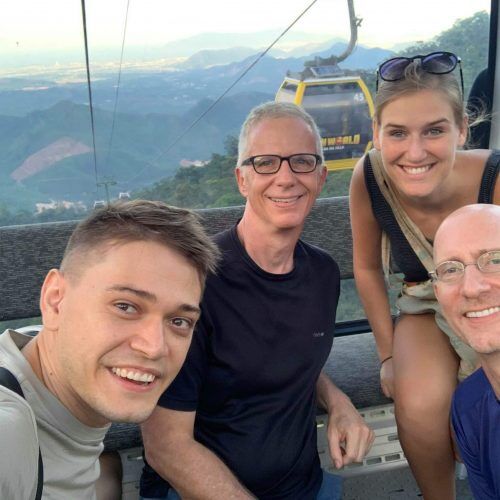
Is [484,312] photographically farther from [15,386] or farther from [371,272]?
[15,386]

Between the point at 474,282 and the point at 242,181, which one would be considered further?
the point at 242,181

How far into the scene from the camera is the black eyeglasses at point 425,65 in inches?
68.5

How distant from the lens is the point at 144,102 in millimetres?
2291

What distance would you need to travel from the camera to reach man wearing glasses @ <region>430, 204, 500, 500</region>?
4.31ft

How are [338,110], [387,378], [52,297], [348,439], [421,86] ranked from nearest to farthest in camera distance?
[52,297]
[348,439]
[421,86]
[387,378]
[338,110]

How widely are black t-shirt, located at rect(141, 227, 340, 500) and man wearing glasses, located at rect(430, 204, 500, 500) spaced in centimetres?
39

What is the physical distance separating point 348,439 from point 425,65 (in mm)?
1092

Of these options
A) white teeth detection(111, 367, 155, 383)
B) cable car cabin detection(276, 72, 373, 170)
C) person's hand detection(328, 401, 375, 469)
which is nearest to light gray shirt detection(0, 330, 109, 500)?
white teeth detection(111, 367, 155, 383)

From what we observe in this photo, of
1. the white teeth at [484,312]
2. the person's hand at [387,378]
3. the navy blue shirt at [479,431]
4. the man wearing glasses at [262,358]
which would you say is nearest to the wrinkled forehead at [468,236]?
the white teeth at [484,312]

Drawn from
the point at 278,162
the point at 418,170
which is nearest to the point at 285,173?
the point at 278,162

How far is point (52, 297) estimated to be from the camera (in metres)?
1.20

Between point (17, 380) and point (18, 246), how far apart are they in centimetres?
136

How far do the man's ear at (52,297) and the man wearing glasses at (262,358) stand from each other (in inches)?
15.6

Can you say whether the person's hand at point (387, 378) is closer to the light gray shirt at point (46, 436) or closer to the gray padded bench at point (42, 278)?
the gray padded bench at point (42, 278)
